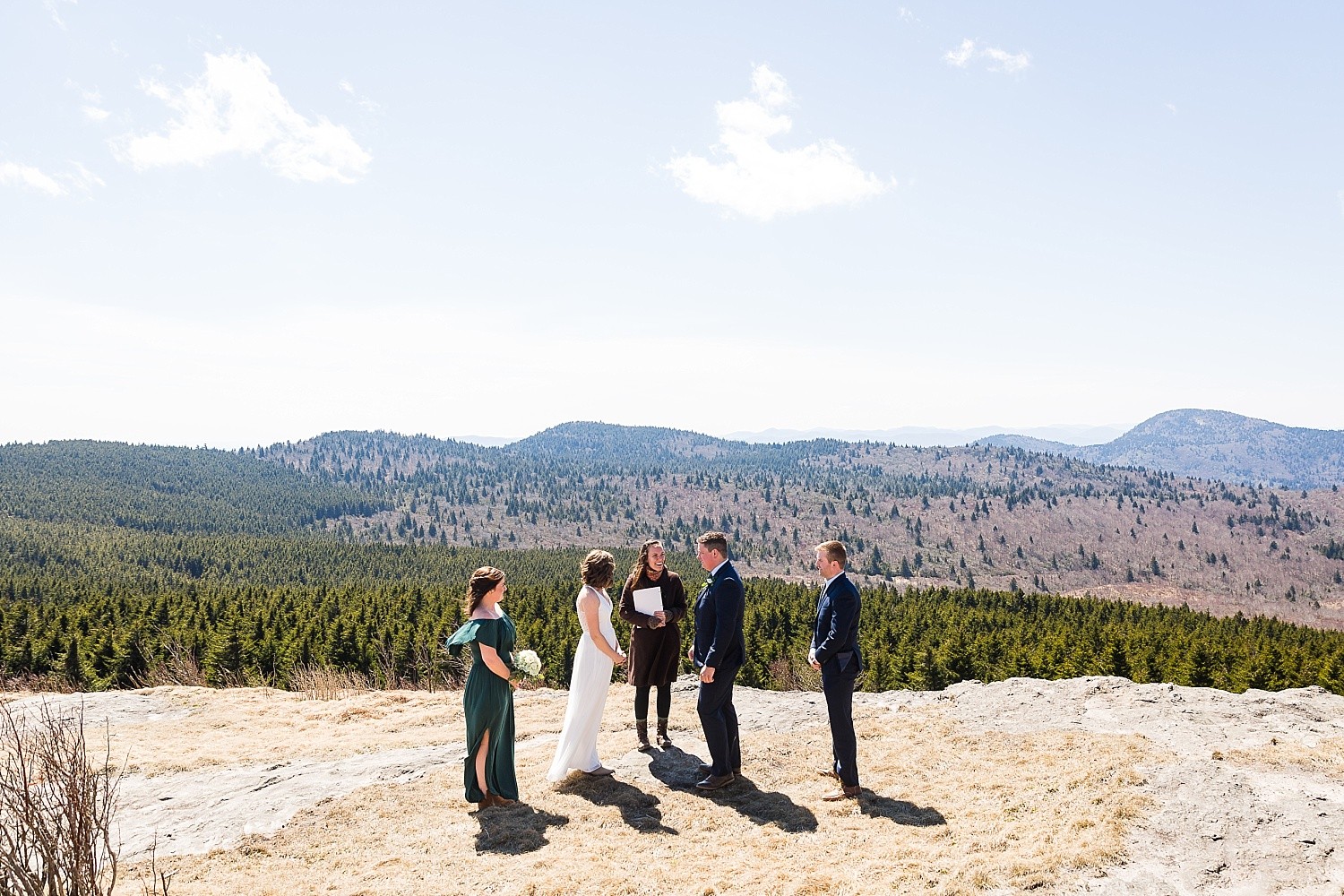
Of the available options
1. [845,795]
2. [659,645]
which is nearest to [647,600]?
[659,645]

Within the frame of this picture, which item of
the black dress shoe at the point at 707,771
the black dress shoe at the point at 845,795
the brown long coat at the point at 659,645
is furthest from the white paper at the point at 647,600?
the black dress shoe at the point at 845,795

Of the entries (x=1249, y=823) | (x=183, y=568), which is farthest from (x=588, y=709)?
(x=183, y=568)

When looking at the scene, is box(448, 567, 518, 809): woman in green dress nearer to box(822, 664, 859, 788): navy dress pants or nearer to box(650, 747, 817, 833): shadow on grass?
box(650, 747, 817, 833): shadow on grass

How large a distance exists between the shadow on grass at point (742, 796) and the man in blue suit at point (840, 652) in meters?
0.53

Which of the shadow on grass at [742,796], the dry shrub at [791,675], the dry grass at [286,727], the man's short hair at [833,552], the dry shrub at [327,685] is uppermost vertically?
the man's short hair at [833,552]

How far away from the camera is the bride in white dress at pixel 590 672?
7809mm

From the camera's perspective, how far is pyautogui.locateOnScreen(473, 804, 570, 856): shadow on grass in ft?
22.2

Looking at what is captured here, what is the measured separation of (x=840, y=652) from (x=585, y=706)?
2.85 m

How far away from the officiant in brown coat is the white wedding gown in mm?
664

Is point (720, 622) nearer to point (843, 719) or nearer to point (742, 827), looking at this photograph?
point (843, 719)

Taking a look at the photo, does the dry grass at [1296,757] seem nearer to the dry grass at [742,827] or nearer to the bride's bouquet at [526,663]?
the dry grass at [742,827]

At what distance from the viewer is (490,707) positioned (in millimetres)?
7461

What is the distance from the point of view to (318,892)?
6.03 metres

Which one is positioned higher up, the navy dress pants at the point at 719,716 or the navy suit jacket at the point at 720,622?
the navy suit jacket at the point at 720,622
